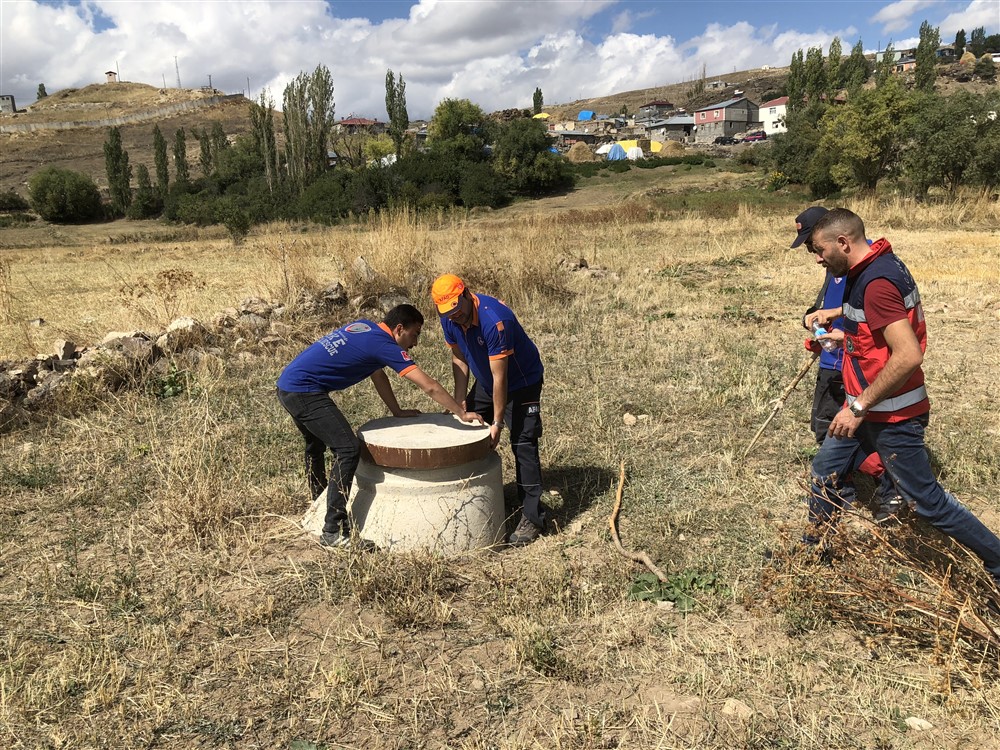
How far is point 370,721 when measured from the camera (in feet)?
9.30

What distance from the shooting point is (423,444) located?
403cm

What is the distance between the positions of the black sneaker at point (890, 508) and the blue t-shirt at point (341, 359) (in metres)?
2.77

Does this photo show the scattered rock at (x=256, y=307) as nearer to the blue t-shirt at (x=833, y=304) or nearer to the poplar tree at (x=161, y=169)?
the blue t-shirt at (x=833, y=304)

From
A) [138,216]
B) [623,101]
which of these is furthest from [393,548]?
[623,101]

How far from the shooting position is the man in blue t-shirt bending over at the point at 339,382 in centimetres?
407

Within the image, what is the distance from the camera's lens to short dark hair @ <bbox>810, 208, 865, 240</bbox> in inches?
126

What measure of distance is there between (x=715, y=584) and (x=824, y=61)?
95000 millimetres

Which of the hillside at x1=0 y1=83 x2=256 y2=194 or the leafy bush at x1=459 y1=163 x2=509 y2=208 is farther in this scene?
the hillside at x1=0 y1=83 x2=256 y2=194

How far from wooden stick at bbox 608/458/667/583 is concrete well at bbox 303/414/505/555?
30.1 inches

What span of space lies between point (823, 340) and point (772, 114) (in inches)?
4057

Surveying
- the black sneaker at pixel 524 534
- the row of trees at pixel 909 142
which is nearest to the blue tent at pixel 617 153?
the row of trees at pixel 909 142

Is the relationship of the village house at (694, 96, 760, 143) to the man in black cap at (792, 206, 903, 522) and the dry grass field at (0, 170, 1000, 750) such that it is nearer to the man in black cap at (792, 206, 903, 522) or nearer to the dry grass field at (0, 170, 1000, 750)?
the dry grass field at (0, 170, 1000, 750)

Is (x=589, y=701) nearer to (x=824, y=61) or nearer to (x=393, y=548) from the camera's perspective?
(x=393, y=548)

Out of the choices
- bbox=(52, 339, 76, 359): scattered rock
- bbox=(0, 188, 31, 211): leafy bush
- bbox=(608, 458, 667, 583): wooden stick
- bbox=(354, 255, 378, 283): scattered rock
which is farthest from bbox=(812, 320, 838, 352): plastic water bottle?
bbox=(0, 188, 31, 211): leafy bush
